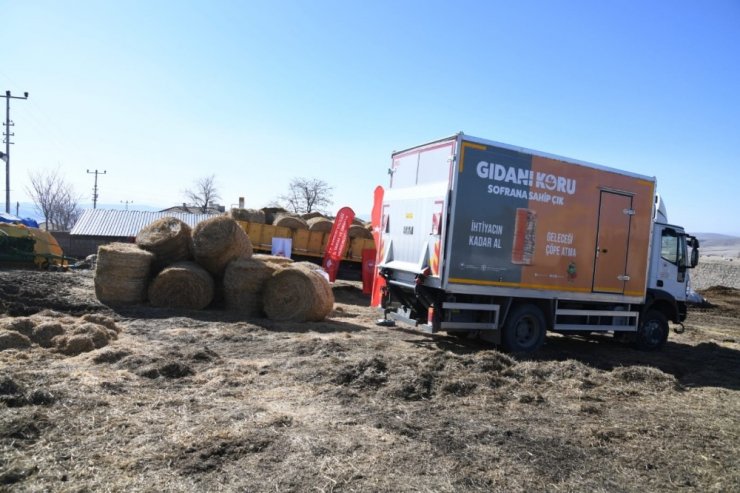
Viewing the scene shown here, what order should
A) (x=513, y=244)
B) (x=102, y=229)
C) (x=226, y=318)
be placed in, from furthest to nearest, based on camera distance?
1. (x=102, y=229)
2. (x=226, y=318)
3. (x=513, y=244)

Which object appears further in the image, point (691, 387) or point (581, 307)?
point (581, 307)

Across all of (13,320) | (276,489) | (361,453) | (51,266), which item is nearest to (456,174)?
(361,453)

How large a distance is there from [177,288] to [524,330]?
6595 mm

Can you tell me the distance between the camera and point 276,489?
3523 mm

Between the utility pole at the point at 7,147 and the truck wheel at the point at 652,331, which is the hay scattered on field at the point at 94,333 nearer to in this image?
the truck wheel at the point at 652,331

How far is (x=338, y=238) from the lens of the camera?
17.2 metres

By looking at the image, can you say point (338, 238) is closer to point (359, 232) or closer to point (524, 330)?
point (359, 232)

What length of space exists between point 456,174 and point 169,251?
6327 mm

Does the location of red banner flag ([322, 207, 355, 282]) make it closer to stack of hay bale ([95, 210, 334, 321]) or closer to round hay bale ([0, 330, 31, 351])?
stack of hay bale ([95, 210, 334, 321])

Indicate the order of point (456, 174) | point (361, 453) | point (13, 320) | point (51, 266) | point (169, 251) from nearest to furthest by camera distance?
point (361, 453) < point (13, 320) < point (456, 174) < point (169, 251) < point (51, 266)

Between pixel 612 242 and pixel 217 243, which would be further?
pixel 217 243

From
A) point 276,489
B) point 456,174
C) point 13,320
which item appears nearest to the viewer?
point 276,489

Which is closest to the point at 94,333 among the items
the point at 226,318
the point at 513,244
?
the point at 226,318

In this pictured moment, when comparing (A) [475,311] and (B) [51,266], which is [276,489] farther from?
(B) [51,266]
